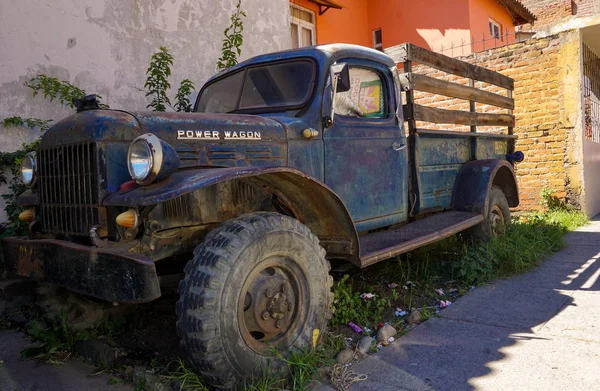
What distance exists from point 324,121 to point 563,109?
5906 mm

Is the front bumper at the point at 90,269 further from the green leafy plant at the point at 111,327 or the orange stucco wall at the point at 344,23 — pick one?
the orange stucco wall at the point at 344,23

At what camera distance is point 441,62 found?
15.9ft

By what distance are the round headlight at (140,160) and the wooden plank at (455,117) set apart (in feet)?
8.34

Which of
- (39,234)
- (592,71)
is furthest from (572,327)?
(592,71)

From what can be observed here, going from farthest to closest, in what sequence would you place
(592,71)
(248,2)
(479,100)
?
1. (592,71)
2. (248,2)
3. (479,100)

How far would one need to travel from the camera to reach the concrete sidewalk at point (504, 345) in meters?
2.49

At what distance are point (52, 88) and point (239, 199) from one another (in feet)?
10.2

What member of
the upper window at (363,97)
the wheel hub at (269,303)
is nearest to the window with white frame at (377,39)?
the upper window at (363,97)

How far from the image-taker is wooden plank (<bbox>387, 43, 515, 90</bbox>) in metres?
4.38

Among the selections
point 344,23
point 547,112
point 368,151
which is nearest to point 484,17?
point 344,23

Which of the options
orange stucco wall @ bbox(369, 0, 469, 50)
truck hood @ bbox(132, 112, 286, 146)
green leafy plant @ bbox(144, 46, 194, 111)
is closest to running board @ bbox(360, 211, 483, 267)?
truck hood @ bbox(132, 112, 286, 146)

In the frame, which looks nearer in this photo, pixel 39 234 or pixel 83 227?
pixel 83 227

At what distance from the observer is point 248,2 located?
7285 mm

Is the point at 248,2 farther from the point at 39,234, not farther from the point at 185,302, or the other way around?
the point at 185,302
